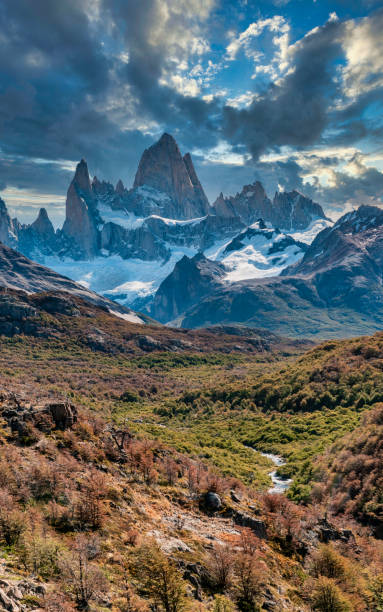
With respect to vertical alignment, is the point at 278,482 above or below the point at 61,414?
below

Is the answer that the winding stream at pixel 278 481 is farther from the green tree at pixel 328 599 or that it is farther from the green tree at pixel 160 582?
the green tree at pixel 160 582

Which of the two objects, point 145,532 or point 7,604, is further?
point 145,532

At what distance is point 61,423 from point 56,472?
5.95 m

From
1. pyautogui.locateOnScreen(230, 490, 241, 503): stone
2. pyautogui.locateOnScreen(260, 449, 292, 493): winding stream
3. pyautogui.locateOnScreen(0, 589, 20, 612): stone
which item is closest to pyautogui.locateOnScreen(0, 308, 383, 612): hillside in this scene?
pyautogui.locateOnScreen(0, 589, 20, 612): stone

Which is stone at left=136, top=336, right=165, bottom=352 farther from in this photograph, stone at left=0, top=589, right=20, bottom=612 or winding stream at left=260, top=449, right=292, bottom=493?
stone at left=0, top=589, right=20, bottom=612

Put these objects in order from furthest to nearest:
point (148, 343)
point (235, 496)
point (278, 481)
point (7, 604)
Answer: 1. point (148, 343)
2. point (278, 481)
3. point (235, 496)
4. point (7, 604)

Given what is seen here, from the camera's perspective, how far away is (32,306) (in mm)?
180500

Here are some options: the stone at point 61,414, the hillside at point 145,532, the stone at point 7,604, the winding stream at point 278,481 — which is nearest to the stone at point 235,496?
the hillside at point 145,532

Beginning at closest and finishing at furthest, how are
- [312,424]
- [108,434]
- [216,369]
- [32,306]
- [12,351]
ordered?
1. [108,434]
2. [312,424]
3. [12,351]
4. [216,369]
5. [32,306]

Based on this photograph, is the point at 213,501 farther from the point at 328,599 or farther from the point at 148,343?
the point at 148,343

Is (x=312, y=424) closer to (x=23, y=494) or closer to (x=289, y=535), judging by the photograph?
(x=289, y=535)

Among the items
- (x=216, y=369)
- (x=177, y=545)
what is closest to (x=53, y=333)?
(x=216, y=369)

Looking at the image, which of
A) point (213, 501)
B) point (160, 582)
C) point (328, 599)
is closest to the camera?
point (160, 582)

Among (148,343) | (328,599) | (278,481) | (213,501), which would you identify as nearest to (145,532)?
(213,501)
